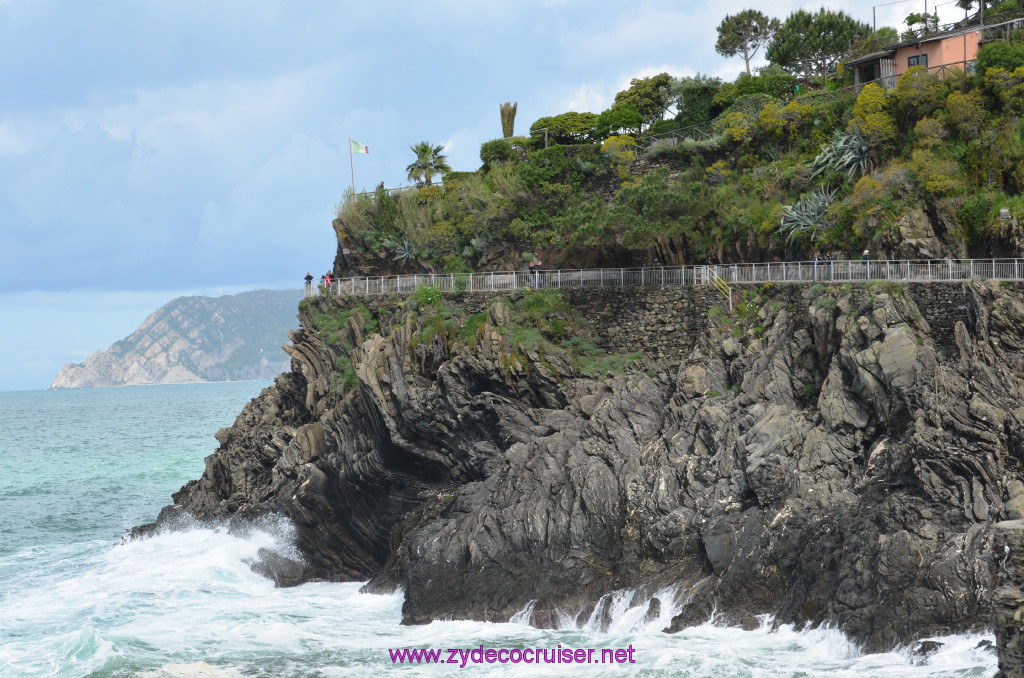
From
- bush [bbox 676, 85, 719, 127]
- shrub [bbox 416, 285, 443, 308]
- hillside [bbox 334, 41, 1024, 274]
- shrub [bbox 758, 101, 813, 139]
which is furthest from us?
bush [bbox 676, 85, 719, 127]

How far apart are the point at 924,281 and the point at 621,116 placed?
91.9 feet

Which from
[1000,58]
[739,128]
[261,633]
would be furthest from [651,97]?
[261,633]

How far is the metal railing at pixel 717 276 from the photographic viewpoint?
1101 inches

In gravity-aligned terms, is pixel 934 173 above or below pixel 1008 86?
below

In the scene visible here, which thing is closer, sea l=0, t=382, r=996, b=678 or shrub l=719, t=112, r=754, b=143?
sea l=0, t=382, r=996, b=678

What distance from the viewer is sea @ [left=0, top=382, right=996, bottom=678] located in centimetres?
2252

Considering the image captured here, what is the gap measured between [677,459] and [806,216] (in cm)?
1239

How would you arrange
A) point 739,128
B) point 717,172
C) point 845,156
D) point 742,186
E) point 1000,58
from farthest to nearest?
point 717,172 < point 739,128 < point 742,186 < point 845,156 < point 1000,58

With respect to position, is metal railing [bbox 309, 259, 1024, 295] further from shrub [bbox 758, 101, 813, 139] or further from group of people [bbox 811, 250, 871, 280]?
shrub [bbox 758, 101, 813, 139]

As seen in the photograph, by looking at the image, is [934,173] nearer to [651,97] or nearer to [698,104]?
[698,104]

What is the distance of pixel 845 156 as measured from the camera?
36719 millimetres

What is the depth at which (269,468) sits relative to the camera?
4091 centimetres

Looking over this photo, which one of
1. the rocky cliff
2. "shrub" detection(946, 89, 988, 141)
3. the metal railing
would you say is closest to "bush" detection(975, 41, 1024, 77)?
"shrub" detection(946, 89, 988, 141)

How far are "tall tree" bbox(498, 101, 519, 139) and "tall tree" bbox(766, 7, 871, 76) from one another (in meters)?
17.8
